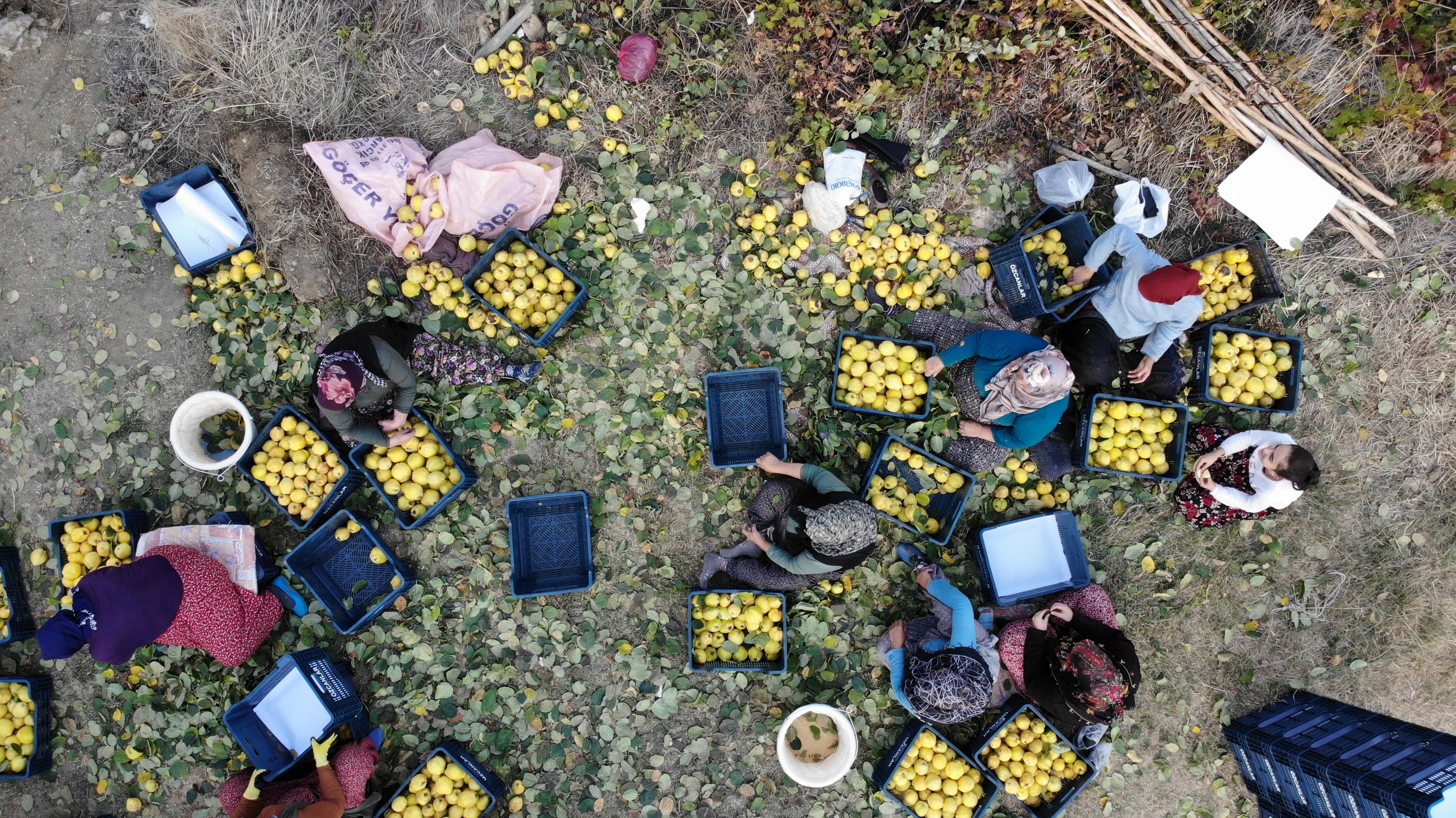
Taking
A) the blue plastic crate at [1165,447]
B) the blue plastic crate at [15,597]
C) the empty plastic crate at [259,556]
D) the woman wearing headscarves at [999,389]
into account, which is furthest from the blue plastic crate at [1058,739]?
the blue plastic crate at [15,597]

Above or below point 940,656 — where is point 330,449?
above

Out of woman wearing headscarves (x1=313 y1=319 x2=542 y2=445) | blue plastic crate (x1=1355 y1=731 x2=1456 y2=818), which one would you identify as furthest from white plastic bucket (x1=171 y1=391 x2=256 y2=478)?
blue plastic crate (x1=1355 y1=731 x2=1456 y2=818)

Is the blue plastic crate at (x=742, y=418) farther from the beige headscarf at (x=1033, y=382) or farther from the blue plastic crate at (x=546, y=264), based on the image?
the beige headscarf at (x=1033, y=382)

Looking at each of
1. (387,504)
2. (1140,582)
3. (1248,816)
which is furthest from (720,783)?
(1248,816)

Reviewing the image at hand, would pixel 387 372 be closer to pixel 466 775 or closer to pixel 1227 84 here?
pixel 466 775

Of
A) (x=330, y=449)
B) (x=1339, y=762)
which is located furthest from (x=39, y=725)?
(x=1339, y=762)

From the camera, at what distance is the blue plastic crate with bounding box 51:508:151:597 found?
14.9ft

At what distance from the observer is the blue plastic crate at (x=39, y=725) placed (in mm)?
4621

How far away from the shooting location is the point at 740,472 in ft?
16.2

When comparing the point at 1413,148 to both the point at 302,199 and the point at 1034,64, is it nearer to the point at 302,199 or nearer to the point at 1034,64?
the point at 1034,64

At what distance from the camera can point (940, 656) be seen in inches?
167

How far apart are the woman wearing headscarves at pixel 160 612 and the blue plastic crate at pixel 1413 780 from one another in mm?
6985

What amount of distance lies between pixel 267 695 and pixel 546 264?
3393 millimetres

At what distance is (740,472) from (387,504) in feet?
7.99
